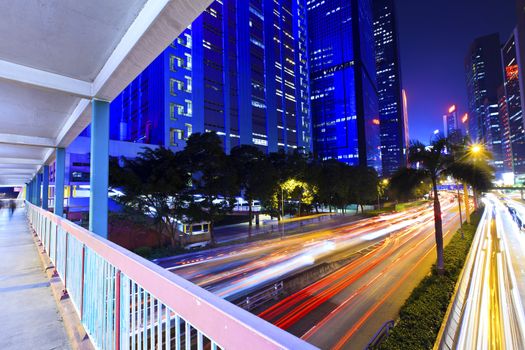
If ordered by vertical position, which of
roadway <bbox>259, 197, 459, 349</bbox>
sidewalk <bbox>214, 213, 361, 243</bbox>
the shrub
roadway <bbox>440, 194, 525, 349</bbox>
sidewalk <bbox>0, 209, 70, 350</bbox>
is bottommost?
roadway <bbox>440, 194, 525, 349</bbox>

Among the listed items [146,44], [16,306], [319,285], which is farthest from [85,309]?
[319,285]

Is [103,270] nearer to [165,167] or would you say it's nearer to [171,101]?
[165,167]

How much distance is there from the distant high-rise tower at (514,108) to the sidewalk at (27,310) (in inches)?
4939

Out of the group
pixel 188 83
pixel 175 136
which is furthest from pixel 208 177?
pixel 188 83

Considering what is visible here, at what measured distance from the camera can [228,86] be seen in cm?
4866

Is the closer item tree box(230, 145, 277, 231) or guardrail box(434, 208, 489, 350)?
guardrail box(434, 208, 489, 350)

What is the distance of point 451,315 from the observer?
7926 mm

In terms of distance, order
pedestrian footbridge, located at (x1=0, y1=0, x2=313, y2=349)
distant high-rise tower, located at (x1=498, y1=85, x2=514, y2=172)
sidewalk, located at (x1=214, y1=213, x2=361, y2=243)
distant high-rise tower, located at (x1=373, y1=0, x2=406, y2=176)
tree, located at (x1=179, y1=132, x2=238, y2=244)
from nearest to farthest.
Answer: pedestrian footbridge, located at (x1=0, y1=0, x2=313, y2=349)
tree, located at (x1=179, y1=132, x2=238, y2=244)
sidewalk, located at (x1=214, y1=213, x2=361, y2=243)
distant high-rise tower, located at (x1=498, y1=85, x2=514, y2=172)
distant high-rise tower, located at (x1=373, y1=0, x2=406, y2=176)

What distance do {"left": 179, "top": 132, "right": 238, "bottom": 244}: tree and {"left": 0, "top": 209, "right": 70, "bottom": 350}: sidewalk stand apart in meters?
10.8

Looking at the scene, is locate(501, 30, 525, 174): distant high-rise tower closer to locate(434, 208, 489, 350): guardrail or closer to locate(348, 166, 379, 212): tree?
locate(348, 166, 379, 212): tree

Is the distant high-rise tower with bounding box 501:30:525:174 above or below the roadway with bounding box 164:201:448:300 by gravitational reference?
above

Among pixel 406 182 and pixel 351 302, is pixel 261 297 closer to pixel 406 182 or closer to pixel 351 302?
pixel 351 302

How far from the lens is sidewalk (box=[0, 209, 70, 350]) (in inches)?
108

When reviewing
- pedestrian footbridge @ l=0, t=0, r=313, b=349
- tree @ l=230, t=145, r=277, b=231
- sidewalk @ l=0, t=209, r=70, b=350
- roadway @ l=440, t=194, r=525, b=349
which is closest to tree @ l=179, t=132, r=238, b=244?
tree @ l=230, t=145, r=277, b=231
